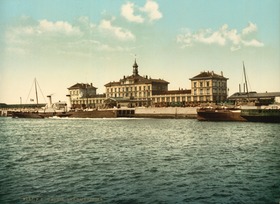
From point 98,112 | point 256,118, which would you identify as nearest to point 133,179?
point 256,118

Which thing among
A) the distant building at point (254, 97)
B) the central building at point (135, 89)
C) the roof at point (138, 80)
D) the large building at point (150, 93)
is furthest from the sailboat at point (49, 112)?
the distant building at point (254, 97)

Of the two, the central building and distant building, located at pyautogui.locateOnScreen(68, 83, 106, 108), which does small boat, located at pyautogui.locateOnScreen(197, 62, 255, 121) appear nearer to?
the central building

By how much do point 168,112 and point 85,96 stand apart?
72783 mm

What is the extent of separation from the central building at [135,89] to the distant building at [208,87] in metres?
18.2

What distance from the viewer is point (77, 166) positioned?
27.5 m

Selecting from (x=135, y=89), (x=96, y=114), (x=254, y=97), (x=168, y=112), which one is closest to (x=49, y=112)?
(x=96, y=114)

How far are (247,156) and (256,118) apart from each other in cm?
5107

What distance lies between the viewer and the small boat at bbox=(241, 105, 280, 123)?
76481 millimetres

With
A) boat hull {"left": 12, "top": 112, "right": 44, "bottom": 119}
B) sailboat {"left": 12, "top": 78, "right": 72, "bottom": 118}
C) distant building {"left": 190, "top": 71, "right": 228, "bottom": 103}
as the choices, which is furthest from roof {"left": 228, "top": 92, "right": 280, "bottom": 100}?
boat hull {"left": 12, "top": 112, "right": 44, "bottom": 119}

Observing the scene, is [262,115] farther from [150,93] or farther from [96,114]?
[150,93]

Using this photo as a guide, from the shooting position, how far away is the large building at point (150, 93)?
447 ft

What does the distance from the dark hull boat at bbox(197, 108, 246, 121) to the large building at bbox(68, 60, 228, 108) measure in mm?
33096

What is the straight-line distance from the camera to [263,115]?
7856cm

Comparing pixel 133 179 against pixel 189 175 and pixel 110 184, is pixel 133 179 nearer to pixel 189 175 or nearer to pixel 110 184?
pixel 110 184
